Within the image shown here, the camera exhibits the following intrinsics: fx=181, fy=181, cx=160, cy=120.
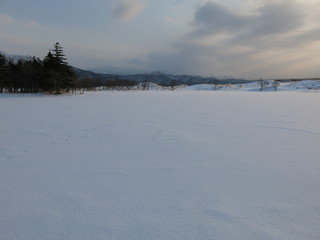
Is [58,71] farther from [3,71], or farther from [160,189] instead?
[160,189]

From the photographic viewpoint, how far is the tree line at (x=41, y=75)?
93.6 ft

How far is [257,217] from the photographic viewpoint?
6.74 ft

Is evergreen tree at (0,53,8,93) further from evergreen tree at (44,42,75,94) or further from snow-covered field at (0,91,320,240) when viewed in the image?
snow-covered field at (0,91,320,240)

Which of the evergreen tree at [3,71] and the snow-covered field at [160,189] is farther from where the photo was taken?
the evergreen tree at [3,71]

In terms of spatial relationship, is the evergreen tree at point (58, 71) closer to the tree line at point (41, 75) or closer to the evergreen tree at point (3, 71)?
the tree line at point (41, 75)

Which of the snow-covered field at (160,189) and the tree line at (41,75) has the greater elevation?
the tree line at (41,75)

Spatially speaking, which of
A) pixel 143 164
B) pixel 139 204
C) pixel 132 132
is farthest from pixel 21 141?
pixel 139 204

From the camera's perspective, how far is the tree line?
28.5 m

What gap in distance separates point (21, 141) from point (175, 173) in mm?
4496

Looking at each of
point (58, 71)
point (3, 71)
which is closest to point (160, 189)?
point (58, 71)

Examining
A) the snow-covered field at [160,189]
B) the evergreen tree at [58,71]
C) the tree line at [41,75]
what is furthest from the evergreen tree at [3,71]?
the snow-covered field at [160,189]

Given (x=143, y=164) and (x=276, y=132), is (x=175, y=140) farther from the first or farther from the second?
(x=276, y=132)

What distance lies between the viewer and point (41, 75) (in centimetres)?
3081

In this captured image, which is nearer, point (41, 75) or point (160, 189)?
point (160, 189)
